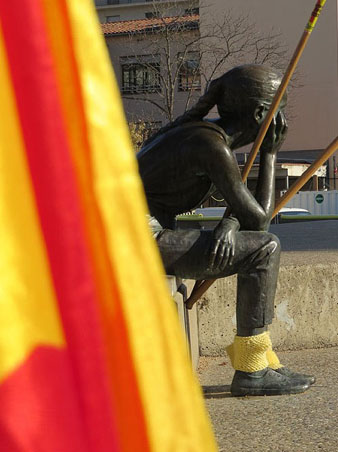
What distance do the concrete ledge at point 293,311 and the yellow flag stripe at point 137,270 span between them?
2683mm

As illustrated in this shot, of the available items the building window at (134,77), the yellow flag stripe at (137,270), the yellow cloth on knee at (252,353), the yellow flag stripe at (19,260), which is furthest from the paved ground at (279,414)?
the building window at (134,77)

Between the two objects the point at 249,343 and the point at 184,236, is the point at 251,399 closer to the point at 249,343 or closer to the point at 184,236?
the point at 249,343

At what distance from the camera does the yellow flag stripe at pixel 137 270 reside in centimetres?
89

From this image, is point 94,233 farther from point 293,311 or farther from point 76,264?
point 293,311

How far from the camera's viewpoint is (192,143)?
262 centimetres

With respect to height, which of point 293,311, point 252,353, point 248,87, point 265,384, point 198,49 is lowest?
point 293,311

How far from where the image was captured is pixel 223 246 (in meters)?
2.50

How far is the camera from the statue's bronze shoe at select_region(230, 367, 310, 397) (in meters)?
2.66

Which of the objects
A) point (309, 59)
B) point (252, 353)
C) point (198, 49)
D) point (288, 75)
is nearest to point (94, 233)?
point (288, 75)

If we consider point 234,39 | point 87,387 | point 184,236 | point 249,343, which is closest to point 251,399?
point 249,343

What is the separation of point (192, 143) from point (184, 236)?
1.11 feet

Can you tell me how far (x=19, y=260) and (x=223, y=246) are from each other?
5.51ft

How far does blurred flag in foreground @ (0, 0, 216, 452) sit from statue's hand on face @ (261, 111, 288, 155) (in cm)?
187

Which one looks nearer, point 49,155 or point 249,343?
point 49,155
